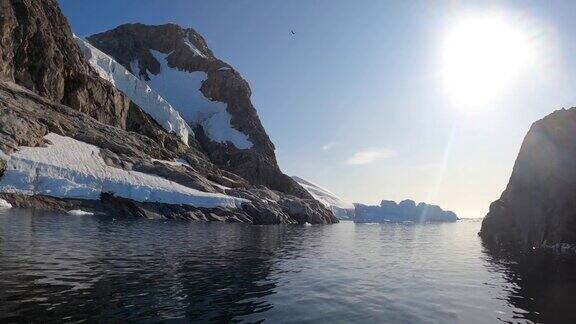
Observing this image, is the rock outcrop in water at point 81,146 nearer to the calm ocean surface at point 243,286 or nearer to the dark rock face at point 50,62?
the dark rock face at point 50,62

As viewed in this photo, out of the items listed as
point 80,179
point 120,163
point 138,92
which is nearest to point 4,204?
point 80,179

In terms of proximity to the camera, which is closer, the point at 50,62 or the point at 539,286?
the point at 539,286

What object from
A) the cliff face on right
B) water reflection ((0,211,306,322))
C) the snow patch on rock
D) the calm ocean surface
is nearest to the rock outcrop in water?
the snow patch on rock

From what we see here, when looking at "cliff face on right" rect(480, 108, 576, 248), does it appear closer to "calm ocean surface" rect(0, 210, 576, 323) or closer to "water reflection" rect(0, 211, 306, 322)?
"calm ocean surface" rect(0, 210, 576, 323)

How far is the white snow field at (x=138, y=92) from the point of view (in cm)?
16812

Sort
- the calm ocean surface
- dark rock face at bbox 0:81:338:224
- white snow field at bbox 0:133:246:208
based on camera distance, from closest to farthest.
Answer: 1. the calm ocean surface
2. white snow field at bbox 0:133:246:208
3. dark rock face at bbox 0:81:338:224

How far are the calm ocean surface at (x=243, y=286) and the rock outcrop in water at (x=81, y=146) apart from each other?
40178 mm

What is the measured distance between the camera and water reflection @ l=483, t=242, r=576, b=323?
69.1ft

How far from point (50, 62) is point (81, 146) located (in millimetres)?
38188

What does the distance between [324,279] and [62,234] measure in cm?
2677

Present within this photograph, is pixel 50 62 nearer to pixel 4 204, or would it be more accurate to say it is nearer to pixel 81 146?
pixel 81 146

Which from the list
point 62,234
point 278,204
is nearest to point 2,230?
point 62,234

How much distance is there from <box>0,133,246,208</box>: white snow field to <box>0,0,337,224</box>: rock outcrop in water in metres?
0.19

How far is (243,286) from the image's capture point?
2306 cm
